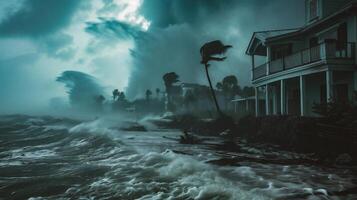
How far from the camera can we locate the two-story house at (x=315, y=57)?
1417 cm

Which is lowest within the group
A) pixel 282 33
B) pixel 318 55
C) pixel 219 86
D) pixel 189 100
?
pixel 189 100

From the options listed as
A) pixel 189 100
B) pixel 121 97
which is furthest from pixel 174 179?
pixel 121 97

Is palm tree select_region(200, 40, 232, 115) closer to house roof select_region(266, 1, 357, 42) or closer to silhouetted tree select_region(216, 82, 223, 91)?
house roof select_region(266, 1, 357, 42)

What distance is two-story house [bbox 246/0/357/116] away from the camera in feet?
46.5

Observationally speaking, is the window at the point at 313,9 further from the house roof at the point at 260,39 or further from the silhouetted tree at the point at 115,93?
the silhouetted tree at the point at 115,93

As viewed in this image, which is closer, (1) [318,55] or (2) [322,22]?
(1) [318,55]

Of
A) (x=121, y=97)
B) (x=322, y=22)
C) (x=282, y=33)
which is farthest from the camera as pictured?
(x=121, y=97)

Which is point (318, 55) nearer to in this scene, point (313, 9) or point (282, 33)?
point (313, 9)

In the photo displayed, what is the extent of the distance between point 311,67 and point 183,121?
931 inches

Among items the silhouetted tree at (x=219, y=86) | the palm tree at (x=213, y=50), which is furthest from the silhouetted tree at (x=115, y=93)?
the palm tree at (x=213, y=50)

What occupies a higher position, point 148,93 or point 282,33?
point 148,93

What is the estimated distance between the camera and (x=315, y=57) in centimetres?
1498

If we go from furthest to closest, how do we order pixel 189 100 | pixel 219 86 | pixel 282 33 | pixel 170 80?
pixel 219 86
pixel 170 80
pixel 189 100
pixel 282 33

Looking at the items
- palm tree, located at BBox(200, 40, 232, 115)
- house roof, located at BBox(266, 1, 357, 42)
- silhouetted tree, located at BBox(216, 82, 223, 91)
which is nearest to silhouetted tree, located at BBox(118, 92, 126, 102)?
silhouetted tree, located at BBox(216, 82, 223, 91)
